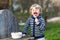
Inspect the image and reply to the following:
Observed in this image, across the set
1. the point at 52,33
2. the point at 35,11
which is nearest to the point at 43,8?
the point at 52,33

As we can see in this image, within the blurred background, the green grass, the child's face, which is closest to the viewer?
the child's face

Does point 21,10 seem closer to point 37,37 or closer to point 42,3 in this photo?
point 42,3

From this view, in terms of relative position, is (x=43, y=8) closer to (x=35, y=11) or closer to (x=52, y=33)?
(x=52, y=33)

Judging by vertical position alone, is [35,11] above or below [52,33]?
above

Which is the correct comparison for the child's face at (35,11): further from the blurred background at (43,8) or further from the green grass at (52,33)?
the blurred background at (43,8)

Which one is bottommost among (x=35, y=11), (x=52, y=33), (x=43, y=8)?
(x=52, y=33)

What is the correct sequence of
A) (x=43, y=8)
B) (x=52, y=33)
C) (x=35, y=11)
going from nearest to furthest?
(x=35, y=11)
(x=52, y=33)
(x=43, y=8)

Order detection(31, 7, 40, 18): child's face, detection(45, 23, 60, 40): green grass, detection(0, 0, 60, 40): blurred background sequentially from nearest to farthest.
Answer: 1. detection(31, 7, 40, 18): child's face
2. detection(45, 23, 60, 40): green grass
3. detection(0, 0, 60, 40): blurred background

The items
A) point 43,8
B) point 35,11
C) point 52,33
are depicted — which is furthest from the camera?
point 43,8

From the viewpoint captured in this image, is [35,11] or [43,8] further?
[43,8]

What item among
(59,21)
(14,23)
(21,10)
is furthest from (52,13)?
(14,23)

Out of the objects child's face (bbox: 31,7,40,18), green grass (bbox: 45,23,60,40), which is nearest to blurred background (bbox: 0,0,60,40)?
green grass (bbox: 45,23,60,40)

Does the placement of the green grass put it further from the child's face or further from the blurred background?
the child's face

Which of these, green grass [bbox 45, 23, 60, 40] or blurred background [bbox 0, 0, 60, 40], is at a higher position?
blurred background [bbox 0, 0, 60, 40]
